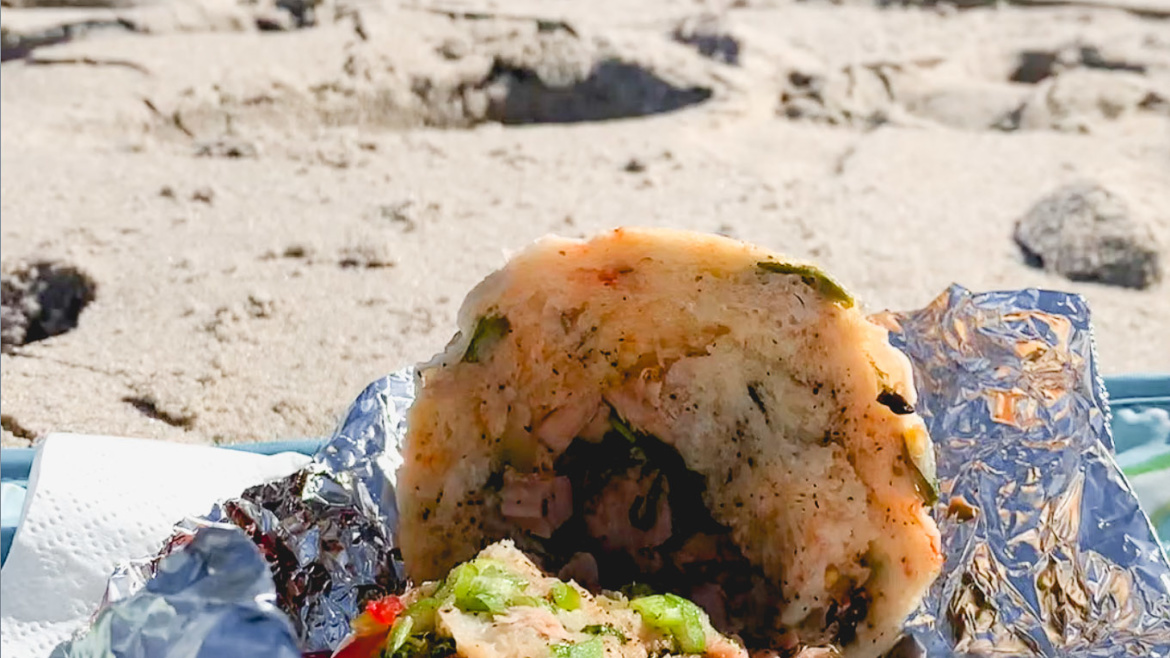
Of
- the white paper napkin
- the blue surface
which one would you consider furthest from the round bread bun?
the blue surface

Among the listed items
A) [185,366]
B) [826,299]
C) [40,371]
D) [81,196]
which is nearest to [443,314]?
[185,366]

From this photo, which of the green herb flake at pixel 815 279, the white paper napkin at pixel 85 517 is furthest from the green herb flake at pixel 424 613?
the white paper napkin at pixel 85 517


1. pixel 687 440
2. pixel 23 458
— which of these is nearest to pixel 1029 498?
pixel 687 440

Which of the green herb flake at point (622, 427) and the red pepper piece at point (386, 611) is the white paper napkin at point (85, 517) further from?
the green herb flake at point (622, 427)

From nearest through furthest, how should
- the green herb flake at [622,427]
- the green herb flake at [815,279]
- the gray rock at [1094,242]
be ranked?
1. the green herb flake at [815,279]
2. the green herb flake at [622,427]
3. the gray rock at [1094,242]

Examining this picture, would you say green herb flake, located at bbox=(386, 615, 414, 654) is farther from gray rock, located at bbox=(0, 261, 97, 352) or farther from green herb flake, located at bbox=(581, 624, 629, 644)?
gray rock, located at bbox=(0, 261, 97, 352)

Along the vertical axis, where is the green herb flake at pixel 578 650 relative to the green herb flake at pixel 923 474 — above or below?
below

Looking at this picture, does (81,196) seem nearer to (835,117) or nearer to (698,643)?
(835,117)
